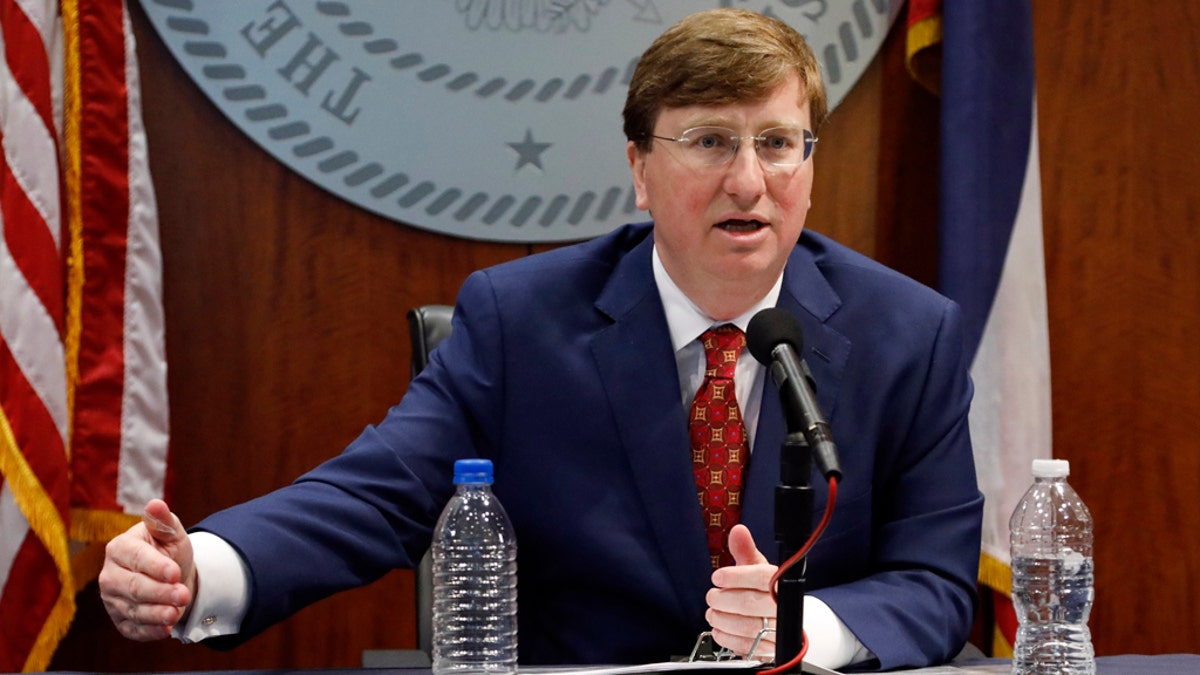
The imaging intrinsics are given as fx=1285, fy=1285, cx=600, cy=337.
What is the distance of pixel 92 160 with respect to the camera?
275cm

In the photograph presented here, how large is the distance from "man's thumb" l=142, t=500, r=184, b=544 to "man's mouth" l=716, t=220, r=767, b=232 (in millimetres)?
905

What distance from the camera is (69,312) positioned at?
2.74 m

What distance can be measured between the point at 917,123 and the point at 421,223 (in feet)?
3.97

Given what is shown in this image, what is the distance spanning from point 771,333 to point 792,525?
20 centimetres

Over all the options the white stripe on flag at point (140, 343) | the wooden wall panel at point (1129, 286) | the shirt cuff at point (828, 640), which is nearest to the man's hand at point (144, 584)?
the shirt cuff at point (828, 640)

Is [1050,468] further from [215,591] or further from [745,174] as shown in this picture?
[215,591]

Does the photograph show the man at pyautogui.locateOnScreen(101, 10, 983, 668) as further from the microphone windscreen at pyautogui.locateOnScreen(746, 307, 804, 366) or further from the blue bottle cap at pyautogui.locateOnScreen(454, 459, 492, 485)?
the microphone windscreen at pyautogui.locateOnScreen(746, 307, 804, 366)

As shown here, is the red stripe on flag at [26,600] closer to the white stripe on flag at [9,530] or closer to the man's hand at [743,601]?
the white stripe on flag at [9,530]

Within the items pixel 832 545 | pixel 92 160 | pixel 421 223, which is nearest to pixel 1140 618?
pixel 832 545

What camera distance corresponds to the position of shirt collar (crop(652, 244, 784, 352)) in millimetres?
2033

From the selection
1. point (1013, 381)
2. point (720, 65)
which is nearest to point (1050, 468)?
point (720, 65)

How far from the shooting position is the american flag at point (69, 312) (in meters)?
2.63

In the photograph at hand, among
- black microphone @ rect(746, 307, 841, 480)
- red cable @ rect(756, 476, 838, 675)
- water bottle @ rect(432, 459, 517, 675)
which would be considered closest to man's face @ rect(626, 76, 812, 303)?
→ water bottle @ rect(432, 459, 517, 675)

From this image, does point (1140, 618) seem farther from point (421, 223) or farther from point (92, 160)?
point (92, 160)
